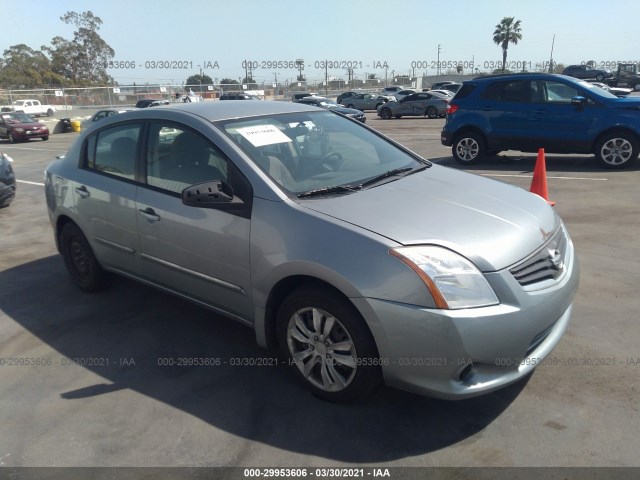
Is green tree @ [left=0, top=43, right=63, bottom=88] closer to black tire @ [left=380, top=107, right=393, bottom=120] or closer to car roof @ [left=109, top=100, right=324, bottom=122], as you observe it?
black tire @ [left=380, top=107, right=393, bottom=120]

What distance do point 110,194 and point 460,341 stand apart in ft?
9.96

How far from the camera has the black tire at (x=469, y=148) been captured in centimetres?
1115

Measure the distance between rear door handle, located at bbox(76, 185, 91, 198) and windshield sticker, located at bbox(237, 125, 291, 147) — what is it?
5.60ft

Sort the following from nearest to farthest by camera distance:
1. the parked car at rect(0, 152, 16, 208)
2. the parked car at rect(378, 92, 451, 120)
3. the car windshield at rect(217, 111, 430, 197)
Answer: the car windshield at rect(217, 111, 430, 197) → the parked car at rect(0, 152, 16, 208) → the parked car at rect(378, 92, 451, 120)

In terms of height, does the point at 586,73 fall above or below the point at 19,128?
above

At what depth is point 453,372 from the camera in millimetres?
2658

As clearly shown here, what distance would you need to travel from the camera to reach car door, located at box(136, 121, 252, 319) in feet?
11.1

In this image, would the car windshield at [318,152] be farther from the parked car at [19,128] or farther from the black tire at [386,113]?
the black tire at [386,113]

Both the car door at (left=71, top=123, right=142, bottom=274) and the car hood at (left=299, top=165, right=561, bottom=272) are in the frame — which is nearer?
the car hood at (left=299, top=165, right=561, bottom=272)

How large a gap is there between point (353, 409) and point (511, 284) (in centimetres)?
116

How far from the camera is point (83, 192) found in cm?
457

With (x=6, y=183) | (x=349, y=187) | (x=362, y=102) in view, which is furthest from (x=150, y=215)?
(x=362, y=102)

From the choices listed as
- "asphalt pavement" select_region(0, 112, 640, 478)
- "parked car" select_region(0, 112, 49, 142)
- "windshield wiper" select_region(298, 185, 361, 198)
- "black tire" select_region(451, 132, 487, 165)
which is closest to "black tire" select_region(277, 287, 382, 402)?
"asphalt pavement" select_region(0, 112, 640, 478)

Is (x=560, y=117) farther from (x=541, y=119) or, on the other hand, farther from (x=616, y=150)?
(x=616, y=150)
